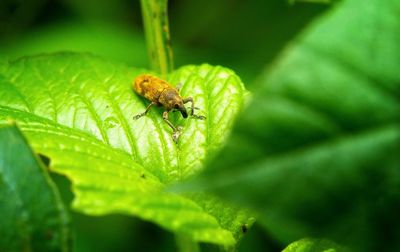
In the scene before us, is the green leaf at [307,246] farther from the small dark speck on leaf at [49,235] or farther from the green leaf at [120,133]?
the small dark speck on leaf at [49,235]

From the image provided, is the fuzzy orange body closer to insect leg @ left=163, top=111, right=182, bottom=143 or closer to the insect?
the insect

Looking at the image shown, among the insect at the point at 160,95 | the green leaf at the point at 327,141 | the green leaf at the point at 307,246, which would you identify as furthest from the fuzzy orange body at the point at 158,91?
the green leaf at the point at 327,141

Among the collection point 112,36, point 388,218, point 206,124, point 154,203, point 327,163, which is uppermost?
point 327,163

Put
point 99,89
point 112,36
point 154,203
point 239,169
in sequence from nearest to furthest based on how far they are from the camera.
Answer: point 239,169 < point 154,203 < point 99,89 < point 112,36

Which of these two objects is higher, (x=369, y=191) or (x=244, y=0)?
(x=369, y=191)

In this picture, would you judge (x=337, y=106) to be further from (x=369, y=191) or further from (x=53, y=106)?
(x=53, y=106)

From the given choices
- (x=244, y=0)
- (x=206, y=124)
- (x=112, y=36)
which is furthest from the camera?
(x=244, y=0)

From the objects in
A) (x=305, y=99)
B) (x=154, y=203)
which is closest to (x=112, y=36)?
(x=154, y=203)

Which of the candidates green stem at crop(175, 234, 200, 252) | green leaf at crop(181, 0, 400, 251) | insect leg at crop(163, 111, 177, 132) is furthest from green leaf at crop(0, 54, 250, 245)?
green leaf at crop(181, 0, 400, 251)
